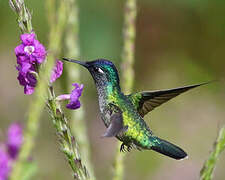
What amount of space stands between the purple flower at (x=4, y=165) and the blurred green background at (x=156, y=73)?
316 centimetres

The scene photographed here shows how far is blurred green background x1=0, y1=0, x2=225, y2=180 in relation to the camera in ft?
16.3

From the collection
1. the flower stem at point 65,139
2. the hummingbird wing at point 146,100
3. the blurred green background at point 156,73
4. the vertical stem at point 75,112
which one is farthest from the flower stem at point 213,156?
the blurred green background at point 156,73

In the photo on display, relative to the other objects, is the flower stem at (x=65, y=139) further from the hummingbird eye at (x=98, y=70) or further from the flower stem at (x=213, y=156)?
the hummingbird eye at (x=98, y=70)

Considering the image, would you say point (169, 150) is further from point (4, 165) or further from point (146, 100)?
point (4, 165)

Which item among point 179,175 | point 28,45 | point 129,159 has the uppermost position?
point 28,45

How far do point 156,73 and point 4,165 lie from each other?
429cm

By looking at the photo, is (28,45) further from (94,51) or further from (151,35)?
(151,35)

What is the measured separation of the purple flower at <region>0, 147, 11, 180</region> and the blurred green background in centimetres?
316

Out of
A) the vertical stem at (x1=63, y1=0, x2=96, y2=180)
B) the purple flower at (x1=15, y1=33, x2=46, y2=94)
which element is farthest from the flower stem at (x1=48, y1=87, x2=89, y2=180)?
the vertical stem at (x1=63, y1=0, x2=96, y2=180)

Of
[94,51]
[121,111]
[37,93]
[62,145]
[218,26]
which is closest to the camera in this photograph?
[37,93]

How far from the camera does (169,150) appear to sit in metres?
2.03

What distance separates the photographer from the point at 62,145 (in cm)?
151

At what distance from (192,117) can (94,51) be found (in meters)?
1.81

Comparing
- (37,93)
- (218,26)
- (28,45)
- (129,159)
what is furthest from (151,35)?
(37,93)
